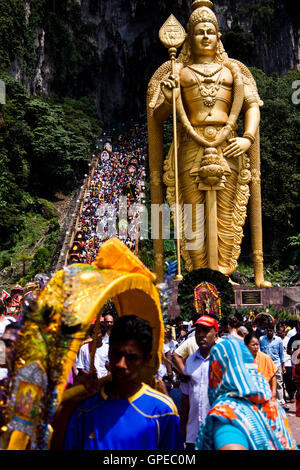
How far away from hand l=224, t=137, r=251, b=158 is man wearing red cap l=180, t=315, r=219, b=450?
746 cm

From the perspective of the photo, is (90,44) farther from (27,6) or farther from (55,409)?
(55,409)

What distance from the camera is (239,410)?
1.64 meters

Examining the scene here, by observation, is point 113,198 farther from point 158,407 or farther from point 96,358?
point 158,407

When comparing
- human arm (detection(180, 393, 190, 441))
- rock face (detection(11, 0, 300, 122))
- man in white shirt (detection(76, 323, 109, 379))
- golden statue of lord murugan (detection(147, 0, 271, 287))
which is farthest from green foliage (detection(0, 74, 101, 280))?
human arm (detection(180, 393, 190, 441))

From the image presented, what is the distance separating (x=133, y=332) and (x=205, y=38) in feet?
31.7

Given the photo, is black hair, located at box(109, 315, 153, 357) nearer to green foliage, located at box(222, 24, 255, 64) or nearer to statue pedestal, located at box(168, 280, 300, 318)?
statue pedestal, located at box(168, 280, 300, 318)

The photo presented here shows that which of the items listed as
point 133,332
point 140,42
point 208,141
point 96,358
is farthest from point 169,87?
point 140,42

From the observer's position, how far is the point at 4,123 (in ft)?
81.4

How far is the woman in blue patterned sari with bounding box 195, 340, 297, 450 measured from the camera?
1.60 meters

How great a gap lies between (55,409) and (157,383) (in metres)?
0.72

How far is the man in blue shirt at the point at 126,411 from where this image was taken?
183cm

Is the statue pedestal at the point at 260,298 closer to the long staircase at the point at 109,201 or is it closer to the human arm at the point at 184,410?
the long staircase at the point at 109,201

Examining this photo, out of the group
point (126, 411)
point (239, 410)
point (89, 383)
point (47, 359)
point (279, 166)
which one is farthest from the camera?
point (279, 166)

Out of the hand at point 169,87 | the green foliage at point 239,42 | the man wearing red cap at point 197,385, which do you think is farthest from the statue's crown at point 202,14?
the green foliage at point 239,42
